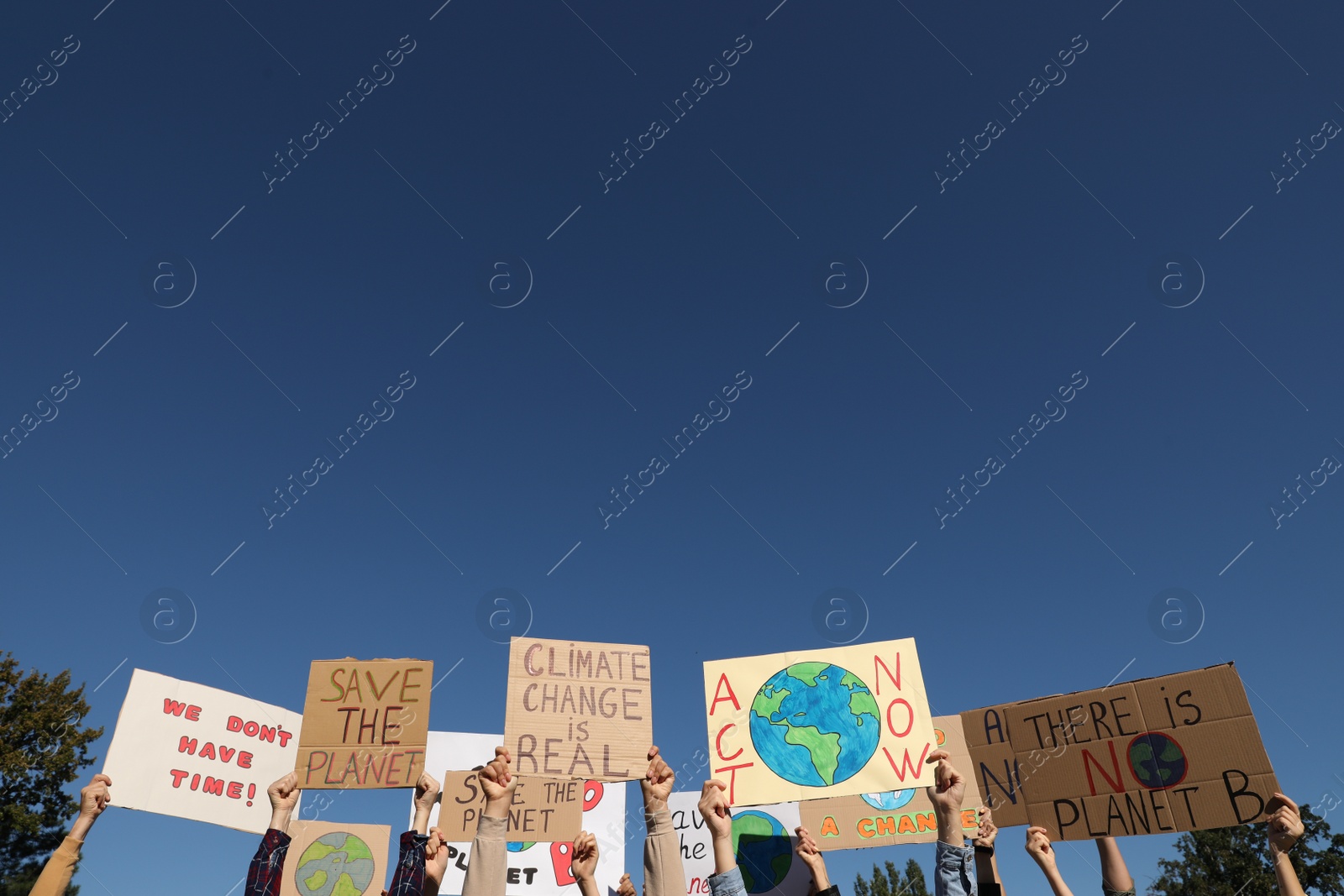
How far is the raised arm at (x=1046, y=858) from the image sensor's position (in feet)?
14.3

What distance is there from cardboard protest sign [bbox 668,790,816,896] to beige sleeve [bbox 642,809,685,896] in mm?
3976

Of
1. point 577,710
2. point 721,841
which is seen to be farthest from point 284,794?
point 577,710

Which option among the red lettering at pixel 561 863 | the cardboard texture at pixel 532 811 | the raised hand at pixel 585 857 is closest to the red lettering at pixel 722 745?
the cardboard texture at pixel 532 811

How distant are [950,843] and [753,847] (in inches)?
270

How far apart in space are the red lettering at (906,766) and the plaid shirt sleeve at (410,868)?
4.94m

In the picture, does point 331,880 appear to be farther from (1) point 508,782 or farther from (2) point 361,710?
(1) point 508,782

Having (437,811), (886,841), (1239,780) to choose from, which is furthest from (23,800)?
(1239,780)

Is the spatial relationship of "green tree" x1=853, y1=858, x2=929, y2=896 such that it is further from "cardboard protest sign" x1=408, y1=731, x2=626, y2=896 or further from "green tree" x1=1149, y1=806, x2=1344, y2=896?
"cardboard protest sign" x1=408, y1=731, x2=626, y2=896

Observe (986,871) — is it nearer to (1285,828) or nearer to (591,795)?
(1285,828)

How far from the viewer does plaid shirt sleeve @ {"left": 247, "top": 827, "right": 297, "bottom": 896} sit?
144 inches

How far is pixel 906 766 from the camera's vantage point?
24.3 feet

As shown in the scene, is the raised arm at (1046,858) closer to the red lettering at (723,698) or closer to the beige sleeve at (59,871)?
the red lettering at (723,698)

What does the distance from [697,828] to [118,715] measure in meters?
7.42

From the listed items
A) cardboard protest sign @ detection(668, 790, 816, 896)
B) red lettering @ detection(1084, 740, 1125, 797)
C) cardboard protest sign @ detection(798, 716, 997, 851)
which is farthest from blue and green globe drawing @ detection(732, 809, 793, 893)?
red lettering @ detection(1084, 740, 1125, 797)
